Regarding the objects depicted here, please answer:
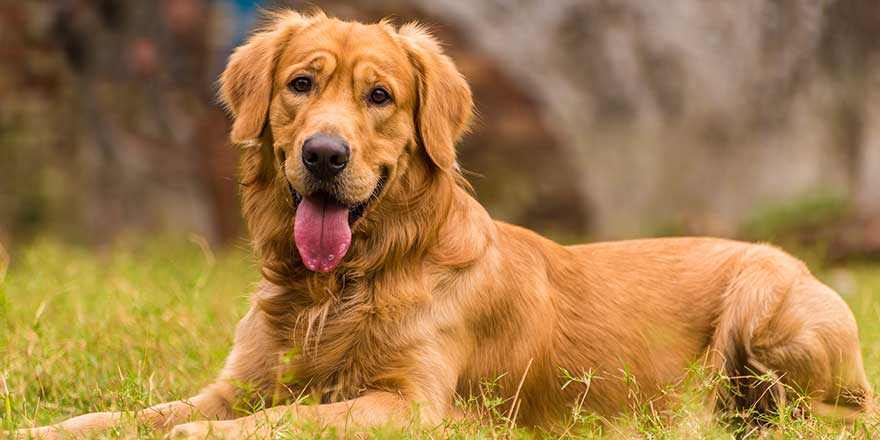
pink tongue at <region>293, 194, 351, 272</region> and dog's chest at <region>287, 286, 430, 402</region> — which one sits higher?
pink tongue at <region>293, 194, 351, 272</region>

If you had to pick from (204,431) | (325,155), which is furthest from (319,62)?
(204,431)

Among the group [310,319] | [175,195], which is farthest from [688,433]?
[175,195]

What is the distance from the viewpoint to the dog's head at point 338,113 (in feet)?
13.0

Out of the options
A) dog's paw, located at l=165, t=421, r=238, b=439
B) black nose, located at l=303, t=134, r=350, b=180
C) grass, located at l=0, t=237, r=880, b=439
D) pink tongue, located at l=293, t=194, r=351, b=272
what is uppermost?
black nose, located at l=303, t=134, r=350, b=180

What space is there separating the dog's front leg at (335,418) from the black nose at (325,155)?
Result: 31.1 inches

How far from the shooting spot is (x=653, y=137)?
10.8 meters

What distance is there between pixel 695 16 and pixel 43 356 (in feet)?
24.9

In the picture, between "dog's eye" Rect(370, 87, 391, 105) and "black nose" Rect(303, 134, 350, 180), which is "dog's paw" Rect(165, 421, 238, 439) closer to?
"black nose" Rect(303, 134, 350, 180)

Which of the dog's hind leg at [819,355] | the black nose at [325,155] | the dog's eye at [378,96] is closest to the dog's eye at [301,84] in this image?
the dog's eye at [378,96]

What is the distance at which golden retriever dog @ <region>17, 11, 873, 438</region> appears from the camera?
3.97 metres

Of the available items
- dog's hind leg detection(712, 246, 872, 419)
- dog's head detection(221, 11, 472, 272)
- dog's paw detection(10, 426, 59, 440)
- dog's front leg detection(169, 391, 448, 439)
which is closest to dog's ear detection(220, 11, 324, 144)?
dog's head detection(221, 11, 472, 272)

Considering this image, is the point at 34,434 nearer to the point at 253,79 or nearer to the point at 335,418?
the point at 335,418

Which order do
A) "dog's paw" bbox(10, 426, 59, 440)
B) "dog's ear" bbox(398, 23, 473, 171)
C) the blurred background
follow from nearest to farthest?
1. "dog's paw" bbox(10, 426, 59, 440)
2. "dog's ear" bbox(398, 23, 473, 171)
3. the blurred background

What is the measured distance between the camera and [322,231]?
159 inches
